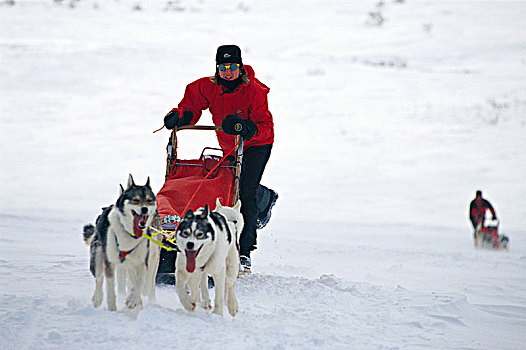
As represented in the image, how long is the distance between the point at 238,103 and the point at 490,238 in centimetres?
377

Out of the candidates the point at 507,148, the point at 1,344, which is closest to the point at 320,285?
the point at 1,344

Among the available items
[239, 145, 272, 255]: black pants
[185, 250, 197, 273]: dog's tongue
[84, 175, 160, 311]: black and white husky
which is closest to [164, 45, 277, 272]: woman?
[239, 145, 272, 255]: black pants

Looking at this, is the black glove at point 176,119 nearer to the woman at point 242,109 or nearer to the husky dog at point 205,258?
the woman at point 242,109

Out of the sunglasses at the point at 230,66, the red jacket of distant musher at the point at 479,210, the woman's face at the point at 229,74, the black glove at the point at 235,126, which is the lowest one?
the red jacket of distant musher at the point at 479,210

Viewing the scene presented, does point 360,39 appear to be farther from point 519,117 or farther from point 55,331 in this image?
point 55,331

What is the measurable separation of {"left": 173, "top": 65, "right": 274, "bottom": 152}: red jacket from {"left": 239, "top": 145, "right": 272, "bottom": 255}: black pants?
8 cm

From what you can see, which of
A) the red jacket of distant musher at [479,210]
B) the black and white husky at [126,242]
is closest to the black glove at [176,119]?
the black and white husky at [126,242]

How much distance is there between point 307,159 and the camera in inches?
443

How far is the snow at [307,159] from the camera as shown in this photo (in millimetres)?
3332

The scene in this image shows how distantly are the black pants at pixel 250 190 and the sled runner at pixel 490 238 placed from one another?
136 inches

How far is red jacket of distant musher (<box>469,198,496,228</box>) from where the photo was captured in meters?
7.07

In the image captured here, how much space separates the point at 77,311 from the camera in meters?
2.92

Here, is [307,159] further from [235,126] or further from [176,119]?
[235,126]

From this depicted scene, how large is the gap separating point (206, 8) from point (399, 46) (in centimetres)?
679
